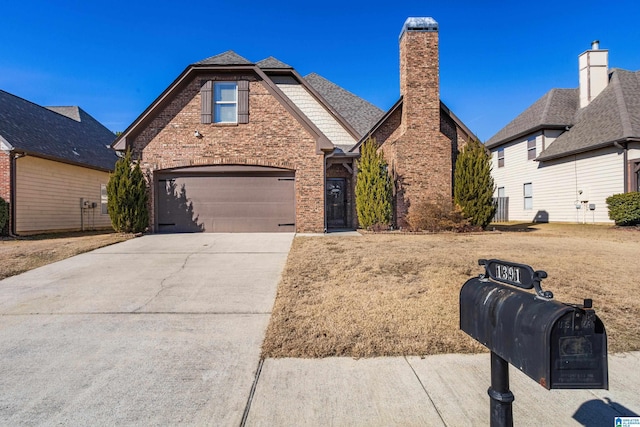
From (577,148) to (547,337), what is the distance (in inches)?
789

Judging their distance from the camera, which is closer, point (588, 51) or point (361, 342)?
point (361, 342)

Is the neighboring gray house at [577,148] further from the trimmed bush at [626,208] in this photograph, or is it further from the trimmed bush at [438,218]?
the trimmed bush at [438,218]

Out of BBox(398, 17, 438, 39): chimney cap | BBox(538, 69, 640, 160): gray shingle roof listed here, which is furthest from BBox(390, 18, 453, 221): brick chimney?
BBox(538, 69, 640, 160): gray shingle roof

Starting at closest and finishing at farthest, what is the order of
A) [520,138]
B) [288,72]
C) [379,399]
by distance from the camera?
[379,399]
[288,72]
[520,138]

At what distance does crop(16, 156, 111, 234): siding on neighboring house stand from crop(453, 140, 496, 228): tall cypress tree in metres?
16.4

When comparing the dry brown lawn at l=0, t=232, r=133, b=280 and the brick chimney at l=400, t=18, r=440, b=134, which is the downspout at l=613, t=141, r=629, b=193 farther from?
the dry brown lawn at l=0, t=232, r=133, b=280

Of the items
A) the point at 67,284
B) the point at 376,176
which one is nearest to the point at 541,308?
the point at 67,284

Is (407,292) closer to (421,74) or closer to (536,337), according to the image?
(536,337)

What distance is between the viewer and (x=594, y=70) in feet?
63.6

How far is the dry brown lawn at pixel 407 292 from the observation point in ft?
13.1

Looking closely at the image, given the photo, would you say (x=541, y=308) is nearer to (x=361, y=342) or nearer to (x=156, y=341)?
(x=361, y=342)

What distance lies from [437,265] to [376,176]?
638 centimetres

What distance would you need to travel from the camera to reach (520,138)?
2252 centimetres

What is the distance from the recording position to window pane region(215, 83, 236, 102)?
13047mm
